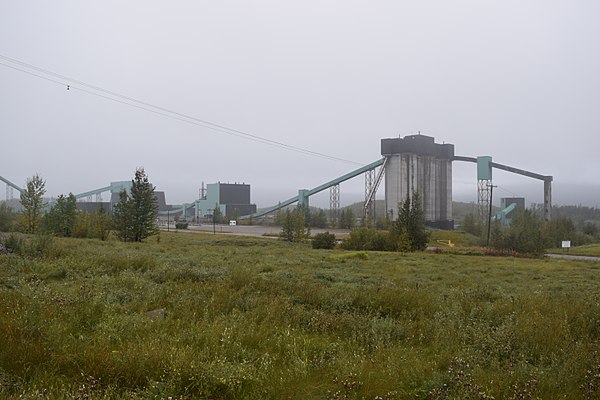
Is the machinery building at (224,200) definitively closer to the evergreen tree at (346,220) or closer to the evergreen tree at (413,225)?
the evergreen tree at (346,220)

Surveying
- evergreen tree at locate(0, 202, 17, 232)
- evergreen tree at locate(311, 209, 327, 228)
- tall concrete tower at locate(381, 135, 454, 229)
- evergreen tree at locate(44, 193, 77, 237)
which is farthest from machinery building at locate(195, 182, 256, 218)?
evergreen tree at locate(44, 193, 77, 237)

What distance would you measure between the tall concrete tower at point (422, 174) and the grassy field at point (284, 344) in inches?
2500

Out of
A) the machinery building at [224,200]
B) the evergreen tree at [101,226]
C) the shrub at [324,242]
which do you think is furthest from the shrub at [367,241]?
the machinery building at [224,200]

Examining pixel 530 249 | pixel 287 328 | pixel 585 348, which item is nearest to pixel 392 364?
pixel 287 328

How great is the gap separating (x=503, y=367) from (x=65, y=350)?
4724 millimetres

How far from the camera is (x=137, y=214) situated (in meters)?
33.6

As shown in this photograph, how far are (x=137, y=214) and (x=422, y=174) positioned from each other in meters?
52.2

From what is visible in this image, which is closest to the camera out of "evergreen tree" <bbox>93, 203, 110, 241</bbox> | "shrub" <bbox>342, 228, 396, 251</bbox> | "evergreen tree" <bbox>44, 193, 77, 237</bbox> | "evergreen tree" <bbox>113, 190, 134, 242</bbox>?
"evergreen tree" <bbox>113, 190, 134, 242</bbox>

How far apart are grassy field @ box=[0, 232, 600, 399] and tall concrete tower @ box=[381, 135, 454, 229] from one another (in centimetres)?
6351

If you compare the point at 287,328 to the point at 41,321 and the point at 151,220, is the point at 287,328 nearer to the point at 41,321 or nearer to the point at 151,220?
the point at 41,321

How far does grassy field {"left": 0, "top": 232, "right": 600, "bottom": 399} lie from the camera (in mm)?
3775

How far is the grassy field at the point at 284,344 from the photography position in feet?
12.4

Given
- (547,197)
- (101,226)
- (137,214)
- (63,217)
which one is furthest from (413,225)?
(547,197)

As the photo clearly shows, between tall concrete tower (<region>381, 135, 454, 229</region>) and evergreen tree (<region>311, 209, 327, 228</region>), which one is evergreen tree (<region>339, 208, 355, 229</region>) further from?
tall concrete tower (<region>381, 135, 454, 229</region>)
